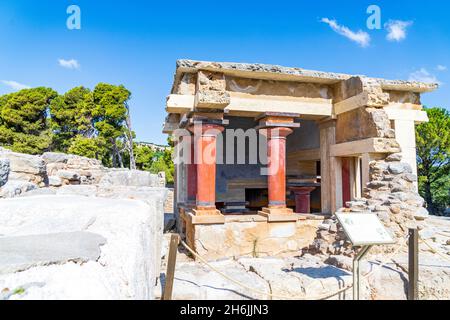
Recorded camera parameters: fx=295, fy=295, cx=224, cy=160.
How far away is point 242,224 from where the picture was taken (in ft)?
19.3

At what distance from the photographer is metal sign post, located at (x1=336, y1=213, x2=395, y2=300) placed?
270 cm

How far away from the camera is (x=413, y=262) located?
3.08 m

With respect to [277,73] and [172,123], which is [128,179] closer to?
[172,123]

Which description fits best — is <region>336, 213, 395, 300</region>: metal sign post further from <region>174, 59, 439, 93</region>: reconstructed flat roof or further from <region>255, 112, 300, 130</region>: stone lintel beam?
<region>174, 59, 439, 93</region>: reconstructed flat roof

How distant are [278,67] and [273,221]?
316cm

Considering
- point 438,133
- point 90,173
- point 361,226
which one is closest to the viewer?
point 361,226

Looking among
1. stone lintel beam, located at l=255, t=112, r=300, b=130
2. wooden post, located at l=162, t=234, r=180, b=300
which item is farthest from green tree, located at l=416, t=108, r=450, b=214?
wooden post, located at l=162, t=234, r=180, b=300

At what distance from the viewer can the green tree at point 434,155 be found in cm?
1784

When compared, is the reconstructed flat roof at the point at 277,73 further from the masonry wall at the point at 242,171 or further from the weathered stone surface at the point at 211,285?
the weathered stone surface at the point at 211,285
